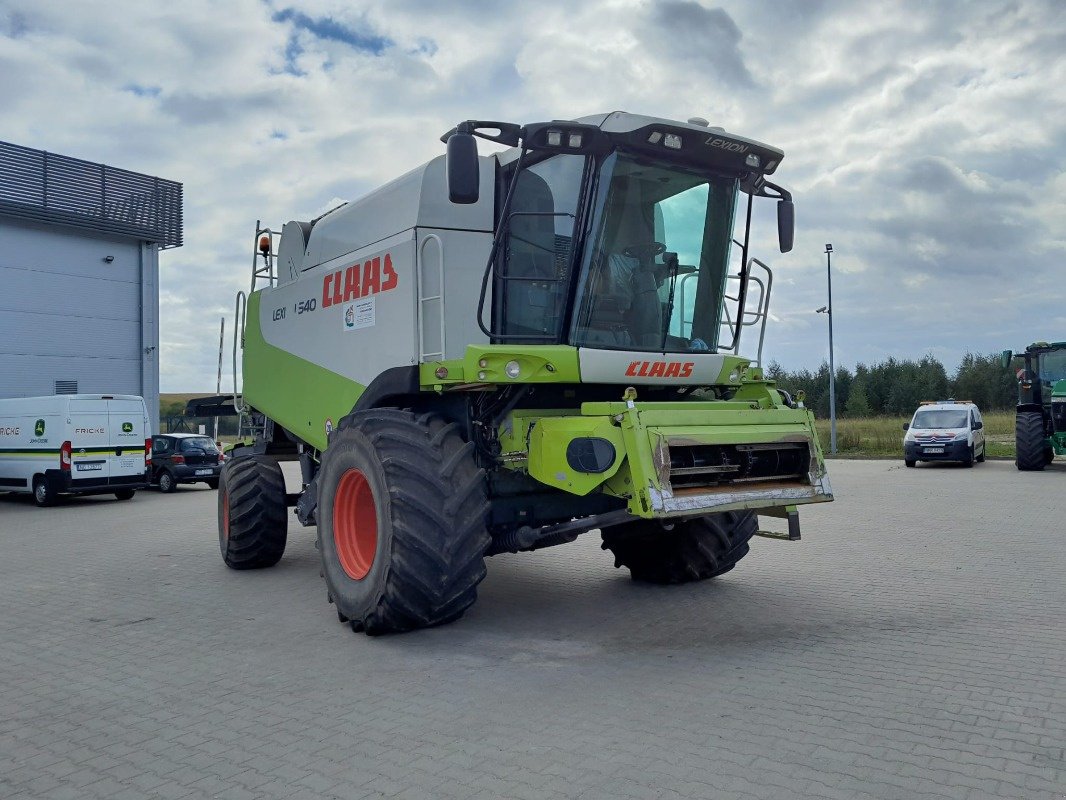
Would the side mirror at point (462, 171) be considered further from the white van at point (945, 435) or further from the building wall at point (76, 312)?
the building wall at point (76, 312)

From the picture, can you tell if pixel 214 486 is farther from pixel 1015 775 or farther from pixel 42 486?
pixel 1015 775

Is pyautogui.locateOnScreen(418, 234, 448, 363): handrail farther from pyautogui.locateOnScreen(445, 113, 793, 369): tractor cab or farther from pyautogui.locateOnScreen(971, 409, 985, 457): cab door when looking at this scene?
pyautogui.locateOnScreen(971, 409, 985, 457): cab door

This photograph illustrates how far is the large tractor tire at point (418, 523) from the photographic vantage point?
5.60 m

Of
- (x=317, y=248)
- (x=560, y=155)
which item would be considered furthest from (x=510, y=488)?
(x=317, y=248)

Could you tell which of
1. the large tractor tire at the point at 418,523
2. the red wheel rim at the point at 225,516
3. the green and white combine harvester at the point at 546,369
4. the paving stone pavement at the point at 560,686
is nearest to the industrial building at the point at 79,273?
the paving stone pavement at the point at 560,686

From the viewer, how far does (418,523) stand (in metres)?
5.61

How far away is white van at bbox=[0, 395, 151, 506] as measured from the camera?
17203mm

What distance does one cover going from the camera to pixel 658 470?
17.3 feet

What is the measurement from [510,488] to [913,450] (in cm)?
2062

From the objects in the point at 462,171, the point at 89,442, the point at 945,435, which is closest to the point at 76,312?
the point at 89,442

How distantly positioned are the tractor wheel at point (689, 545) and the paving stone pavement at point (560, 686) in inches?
8.9

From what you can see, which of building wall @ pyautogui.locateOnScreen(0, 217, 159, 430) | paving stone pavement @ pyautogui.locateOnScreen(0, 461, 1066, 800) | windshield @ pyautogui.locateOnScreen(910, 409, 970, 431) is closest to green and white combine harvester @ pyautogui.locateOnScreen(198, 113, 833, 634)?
paving stone pavement @ pyautogui.locateOnScreen(0, 461, 1066, 800)

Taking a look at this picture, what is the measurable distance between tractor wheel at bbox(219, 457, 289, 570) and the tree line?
49503 mm

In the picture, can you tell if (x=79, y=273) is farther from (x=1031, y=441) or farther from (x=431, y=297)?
(x=1031, y=441)
